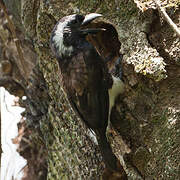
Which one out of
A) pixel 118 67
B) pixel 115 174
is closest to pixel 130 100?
pixel 118 67

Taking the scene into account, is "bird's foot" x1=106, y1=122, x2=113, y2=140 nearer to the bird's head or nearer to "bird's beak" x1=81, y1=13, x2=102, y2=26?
the bird's head

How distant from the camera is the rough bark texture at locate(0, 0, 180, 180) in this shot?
2092 millimetres

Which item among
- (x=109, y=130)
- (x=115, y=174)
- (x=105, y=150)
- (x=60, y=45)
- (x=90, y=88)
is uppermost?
(x=60, y=45)

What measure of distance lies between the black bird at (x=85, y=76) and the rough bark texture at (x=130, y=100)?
100 millimetres

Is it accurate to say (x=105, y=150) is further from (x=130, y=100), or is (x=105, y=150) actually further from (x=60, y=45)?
(x=60, y=45)

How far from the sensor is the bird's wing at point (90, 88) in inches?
94.7

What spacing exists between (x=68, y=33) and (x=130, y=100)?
59 centimetres

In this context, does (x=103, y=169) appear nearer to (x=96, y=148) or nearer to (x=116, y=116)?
(x=96, y=148)

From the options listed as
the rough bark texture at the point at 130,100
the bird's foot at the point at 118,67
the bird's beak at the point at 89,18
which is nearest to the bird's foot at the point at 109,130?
the rough bark texture at the point at 130,100

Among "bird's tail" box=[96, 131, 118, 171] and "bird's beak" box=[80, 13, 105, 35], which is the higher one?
"bird's beak" box=[80, 13, 105, 35]

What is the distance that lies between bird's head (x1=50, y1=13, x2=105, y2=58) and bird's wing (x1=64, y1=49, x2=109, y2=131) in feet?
0.32

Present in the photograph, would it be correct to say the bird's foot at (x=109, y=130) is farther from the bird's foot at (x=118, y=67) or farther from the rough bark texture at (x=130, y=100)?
the bird's foot at (x=118, y=67)

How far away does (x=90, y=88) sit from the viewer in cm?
241

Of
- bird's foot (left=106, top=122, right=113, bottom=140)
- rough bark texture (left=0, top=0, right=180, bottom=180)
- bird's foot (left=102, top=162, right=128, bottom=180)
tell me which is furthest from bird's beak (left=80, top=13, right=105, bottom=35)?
bird's foot (left=102, top=162, right=128, bottom=180)
